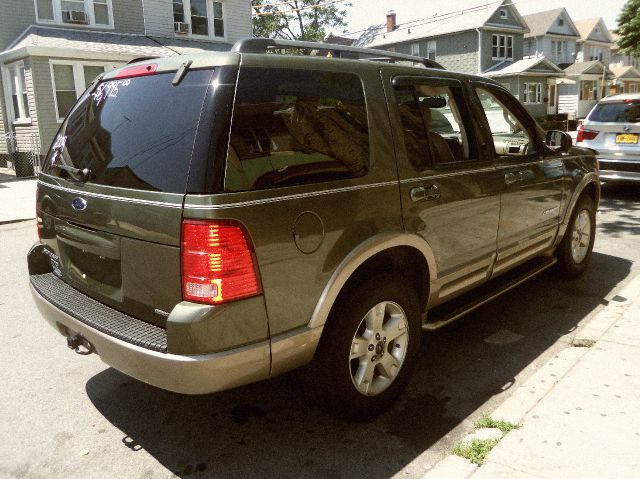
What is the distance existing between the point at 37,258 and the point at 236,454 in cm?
173

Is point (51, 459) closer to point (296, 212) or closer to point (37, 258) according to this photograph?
point (37, 258)

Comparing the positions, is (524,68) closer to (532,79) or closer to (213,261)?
(532,79)

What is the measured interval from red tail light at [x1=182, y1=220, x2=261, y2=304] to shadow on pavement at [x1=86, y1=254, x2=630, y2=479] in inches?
33.3

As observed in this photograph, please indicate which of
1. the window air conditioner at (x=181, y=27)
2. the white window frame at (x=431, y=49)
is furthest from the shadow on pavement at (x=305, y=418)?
the white window frame at (x=431, y=49)

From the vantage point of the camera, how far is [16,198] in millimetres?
12391

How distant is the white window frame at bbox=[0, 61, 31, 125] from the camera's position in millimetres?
17391

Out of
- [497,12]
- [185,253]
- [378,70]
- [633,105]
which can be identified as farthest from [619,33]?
[185,253]

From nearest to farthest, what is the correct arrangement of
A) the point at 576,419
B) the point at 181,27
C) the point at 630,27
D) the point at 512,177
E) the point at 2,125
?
1. the point at 576,419
2. the point at 512,177
3. the point at 2,125
4. the point at 181,27
5. the point at 630,27

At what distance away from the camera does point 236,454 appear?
115 inches

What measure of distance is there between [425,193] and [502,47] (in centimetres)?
3864

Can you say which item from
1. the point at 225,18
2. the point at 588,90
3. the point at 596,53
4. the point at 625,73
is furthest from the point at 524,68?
the point at 625,73

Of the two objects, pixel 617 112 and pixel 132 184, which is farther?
pixel 617 112

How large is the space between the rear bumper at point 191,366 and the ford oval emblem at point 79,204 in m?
0.65

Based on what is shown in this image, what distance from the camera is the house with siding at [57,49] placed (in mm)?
16797
